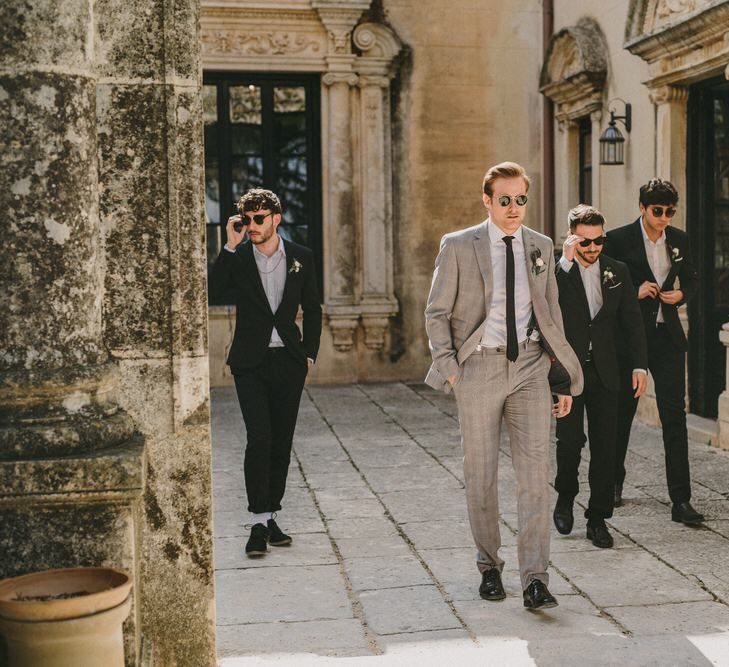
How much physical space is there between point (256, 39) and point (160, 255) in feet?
30.3

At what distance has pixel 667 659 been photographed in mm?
4500

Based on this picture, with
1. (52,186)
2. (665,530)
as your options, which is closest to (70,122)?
(52,186)

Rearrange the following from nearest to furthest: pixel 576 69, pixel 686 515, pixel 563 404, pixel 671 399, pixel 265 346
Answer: pixel 563 404 → pixel 265 346 → pixel 686 515 → pixel 671 399 → pixel 576 69

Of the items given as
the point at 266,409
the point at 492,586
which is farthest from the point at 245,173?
the point at 492,586

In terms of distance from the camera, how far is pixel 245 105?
13.2 m

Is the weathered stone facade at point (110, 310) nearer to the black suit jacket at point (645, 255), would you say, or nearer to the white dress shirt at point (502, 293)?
the white dress shirt at point (502, 293)

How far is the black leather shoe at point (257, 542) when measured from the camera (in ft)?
20.4

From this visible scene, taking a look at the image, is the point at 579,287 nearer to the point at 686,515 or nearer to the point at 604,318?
the point at 604,318

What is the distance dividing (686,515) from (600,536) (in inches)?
28.7

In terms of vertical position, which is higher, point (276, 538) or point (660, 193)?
point (660, 193)

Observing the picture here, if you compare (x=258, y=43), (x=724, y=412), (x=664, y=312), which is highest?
(x=258, y=43)

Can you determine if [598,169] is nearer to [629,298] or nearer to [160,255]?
[629,298]

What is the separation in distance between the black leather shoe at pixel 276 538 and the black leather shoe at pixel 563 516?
1.48 meters


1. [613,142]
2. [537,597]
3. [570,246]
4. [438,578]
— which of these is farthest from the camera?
[613,142]
